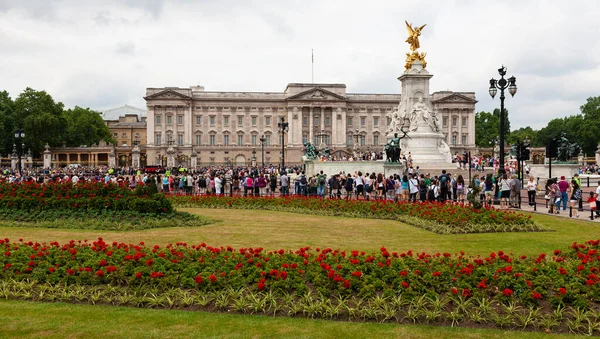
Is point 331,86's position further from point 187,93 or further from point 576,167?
point 576,167

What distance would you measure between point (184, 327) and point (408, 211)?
41.2 ft

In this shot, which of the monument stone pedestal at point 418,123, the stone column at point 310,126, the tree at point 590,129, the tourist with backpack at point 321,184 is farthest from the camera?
the stone column at point 310,126

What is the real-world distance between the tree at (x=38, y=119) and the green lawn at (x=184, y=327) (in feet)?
272

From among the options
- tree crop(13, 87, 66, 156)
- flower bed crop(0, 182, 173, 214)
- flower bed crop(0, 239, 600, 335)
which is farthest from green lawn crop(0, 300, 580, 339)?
tree crop(13, 87, 66, 156)

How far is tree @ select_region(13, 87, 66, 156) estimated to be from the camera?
82188mm

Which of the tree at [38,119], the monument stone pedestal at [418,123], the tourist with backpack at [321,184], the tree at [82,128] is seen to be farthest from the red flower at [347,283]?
the tree at [82,128]

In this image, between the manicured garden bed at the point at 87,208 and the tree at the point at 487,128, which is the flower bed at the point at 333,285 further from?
the tree at the point at 487,128

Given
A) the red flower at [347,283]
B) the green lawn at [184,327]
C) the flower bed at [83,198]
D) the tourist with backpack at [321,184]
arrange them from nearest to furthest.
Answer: the green lawn at [184,327] < the red flower at [347,283] < the flower bed at [83,198] < the tourist with backpack at [321,184]

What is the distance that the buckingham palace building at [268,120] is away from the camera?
97188 millimetres

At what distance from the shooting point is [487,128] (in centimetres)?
13038

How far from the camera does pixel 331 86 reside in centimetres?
10094

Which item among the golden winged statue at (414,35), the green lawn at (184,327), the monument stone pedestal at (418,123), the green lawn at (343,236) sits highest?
the golden winged statue at (414,35)

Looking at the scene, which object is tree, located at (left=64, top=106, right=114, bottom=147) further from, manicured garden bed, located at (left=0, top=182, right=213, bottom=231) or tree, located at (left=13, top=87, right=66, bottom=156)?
manicured garden bed, located at (left=0, top=182, right=213, bottom=231)

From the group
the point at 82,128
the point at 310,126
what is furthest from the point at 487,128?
the point at 82,128
